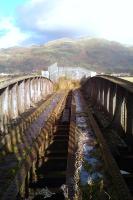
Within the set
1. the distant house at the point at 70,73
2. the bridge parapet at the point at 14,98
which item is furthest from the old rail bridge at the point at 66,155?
the distant house at the point at 70,73

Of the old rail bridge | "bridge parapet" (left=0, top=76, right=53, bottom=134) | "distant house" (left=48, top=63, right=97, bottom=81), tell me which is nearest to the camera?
the old rail bridge

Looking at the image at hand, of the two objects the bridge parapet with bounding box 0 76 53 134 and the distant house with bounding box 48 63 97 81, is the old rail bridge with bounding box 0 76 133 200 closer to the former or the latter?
the bridge parapet with bounding box 0 76 53 134

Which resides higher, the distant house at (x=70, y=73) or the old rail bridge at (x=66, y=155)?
the old rail bridge at (x=66, y=155)

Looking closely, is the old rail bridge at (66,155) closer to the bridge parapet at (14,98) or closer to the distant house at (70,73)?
the bridge parapet at (14,98)

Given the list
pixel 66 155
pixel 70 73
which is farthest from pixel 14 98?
pixel 70 73

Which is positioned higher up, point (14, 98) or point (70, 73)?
point (14, 98)

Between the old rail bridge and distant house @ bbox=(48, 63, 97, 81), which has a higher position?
the old rail bridge

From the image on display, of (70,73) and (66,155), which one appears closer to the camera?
(66,155)

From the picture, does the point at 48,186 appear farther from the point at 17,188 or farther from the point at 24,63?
the point at 24,63

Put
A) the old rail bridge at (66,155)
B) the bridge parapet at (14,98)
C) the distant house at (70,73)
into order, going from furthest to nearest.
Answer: the distant house at (70,73), the bridge parapet at (14,98), the old rail bridge at (66,155)

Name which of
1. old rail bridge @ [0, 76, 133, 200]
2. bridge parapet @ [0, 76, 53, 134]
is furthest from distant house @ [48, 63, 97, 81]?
old rail bridge @ [0, 76, 133, 200]

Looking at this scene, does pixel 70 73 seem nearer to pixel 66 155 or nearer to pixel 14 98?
pixel 14 98

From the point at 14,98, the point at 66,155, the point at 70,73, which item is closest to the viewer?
the point at 66,155

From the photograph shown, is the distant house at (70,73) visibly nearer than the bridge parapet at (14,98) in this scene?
No
